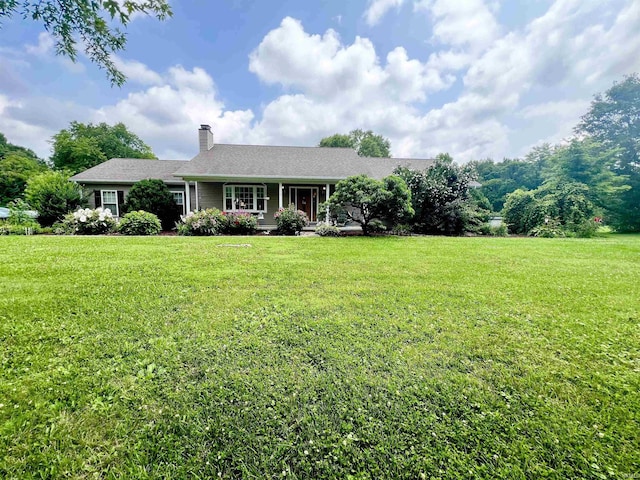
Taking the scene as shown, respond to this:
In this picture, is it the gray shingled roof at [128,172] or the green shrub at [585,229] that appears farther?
the gray shingled roof at [128,172]

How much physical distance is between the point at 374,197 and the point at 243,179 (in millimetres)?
6819

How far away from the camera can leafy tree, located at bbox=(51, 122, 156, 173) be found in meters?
28.5

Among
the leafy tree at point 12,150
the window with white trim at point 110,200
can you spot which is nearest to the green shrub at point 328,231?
the window with white trim at point 110,200

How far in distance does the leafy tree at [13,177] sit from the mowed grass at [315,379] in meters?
30.1

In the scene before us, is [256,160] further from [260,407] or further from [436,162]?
[260,407]

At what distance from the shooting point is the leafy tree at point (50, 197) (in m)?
12.7

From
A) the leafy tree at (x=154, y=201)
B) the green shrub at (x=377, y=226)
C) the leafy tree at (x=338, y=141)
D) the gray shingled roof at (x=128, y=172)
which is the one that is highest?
the leafy tree at (x=338, y=141)

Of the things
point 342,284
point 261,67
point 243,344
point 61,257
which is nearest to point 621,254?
point 342,284

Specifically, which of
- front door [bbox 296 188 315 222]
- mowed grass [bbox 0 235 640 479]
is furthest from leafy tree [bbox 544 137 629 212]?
mowed grass [bbox 0 235 640 479]

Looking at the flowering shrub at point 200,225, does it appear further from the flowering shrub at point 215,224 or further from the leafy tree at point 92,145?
the leafy tree at point 92,145

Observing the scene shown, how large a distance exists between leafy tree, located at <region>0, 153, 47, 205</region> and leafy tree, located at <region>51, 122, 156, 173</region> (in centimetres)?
284

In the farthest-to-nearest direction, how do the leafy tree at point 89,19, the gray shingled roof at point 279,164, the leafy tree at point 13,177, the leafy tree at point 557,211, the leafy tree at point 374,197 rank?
the leafy tree at point 13,177 → the gray shingled roof at point 279,164 → the leafy tree at point 557,211 → the leafy tree at point 374,197 → the leafy tree at point 89,19

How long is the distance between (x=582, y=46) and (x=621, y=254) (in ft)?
31.5

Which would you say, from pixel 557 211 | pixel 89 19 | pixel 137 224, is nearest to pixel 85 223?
pixel 137 224
